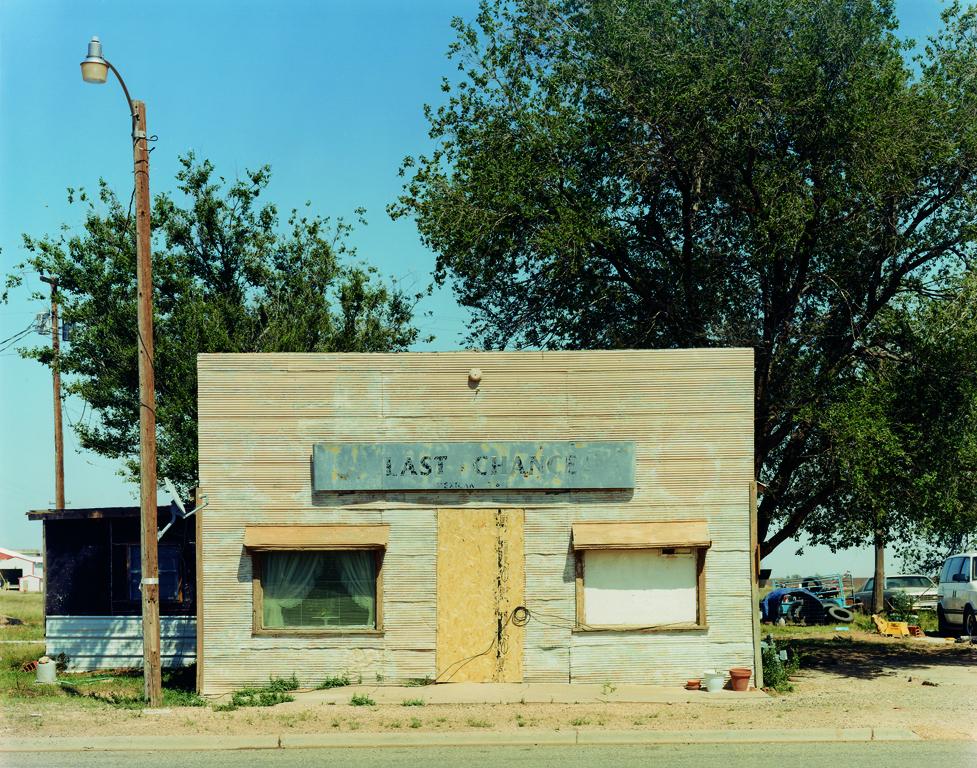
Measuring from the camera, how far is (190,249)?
3177 centimetres

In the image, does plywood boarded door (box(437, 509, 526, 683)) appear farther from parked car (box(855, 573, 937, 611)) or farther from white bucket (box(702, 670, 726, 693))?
parked car (box(855, 573, 937, 611))

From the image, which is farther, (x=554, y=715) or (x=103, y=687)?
(x=103, y=687)

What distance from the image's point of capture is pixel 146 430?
57.0ft

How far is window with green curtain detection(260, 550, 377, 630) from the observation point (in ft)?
61.2

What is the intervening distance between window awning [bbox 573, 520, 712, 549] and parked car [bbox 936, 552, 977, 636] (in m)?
11.7

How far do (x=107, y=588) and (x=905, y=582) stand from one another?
33727 mm

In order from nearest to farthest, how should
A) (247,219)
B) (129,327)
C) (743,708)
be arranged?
(743,708)
(129,327)
(247,219)

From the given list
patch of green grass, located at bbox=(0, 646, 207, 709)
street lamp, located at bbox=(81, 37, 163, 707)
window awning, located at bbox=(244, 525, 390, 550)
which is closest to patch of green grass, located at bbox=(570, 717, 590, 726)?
window awning, located at bbox=(244, 525, 390, 550)

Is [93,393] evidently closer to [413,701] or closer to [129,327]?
[129,327]

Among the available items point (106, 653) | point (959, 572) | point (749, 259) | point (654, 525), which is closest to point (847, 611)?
point (959, 572)

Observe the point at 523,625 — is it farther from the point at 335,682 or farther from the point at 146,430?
the point at 146,430

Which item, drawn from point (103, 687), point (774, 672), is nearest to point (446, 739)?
point (774, 672)

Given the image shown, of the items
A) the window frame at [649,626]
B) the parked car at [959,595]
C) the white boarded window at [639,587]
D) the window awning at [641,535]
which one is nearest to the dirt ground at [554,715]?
the window frame at [649,626]

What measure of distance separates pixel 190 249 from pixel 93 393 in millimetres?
4576
